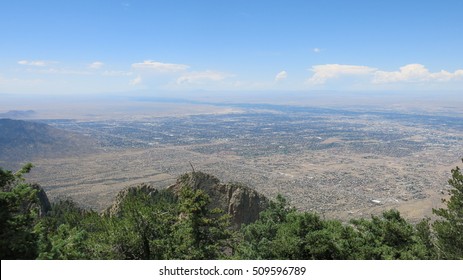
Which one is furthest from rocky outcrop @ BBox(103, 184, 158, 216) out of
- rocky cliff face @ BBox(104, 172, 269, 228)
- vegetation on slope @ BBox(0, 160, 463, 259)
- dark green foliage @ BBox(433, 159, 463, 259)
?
dark green foliage @ BBox(433, 159, 463, 259)

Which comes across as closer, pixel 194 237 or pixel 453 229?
pixel 453 229

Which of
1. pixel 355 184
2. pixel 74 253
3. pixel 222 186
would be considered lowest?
pixel 355 184

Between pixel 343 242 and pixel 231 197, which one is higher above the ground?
pixel 343 242

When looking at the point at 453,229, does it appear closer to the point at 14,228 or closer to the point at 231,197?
the point at 14,228

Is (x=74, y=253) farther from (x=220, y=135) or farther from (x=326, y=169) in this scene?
(x=220, y=135)

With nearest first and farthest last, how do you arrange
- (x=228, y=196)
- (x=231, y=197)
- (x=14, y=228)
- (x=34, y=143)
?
(x=14, y=228), (x=231, y=197), (x=228, y=196), (x=34, y=143)

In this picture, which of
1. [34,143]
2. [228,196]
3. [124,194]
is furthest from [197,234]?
[34,143]
